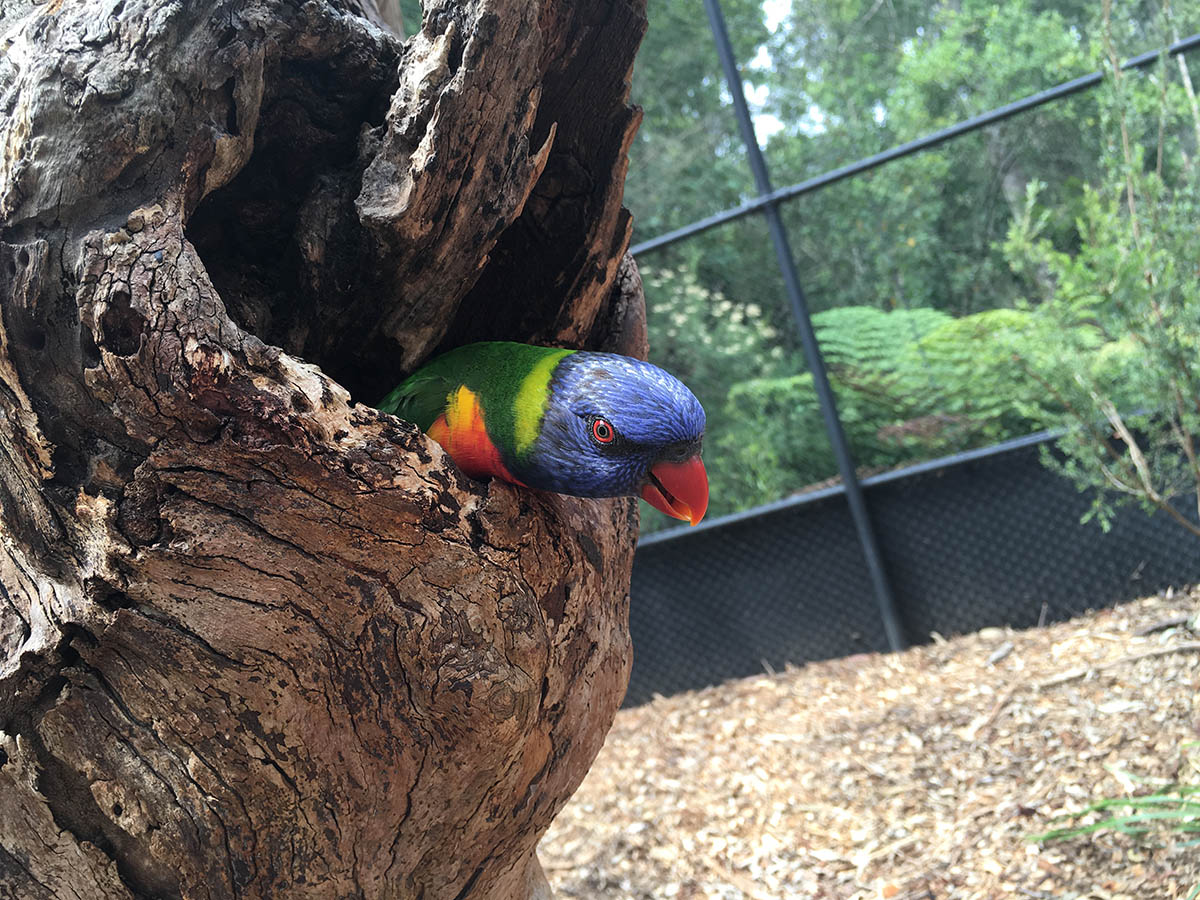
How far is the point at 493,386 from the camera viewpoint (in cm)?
155

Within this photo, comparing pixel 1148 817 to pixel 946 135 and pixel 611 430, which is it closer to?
pixel 611 430

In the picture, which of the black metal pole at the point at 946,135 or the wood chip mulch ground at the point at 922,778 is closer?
the wood chip mulch ground at the point at 922,778

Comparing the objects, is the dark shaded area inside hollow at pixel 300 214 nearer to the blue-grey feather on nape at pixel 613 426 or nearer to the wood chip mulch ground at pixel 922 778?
the blue-grey feather on nape at pixel 613 426

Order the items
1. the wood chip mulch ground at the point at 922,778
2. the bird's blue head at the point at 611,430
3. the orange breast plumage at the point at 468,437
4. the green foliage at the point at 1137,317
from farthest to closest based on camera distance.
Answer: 1. the green foliage at the point at 1137,317
2. the wood chip mulch ground at the point at 922,778
3. the orange breast plumage at the point at 468,437
4. the bird's blue head at the point at 611,430

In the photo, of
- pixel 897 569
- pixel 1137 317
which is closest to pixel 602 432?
pixel 1137 317

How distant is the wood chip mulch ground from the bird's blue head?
6.32 feet

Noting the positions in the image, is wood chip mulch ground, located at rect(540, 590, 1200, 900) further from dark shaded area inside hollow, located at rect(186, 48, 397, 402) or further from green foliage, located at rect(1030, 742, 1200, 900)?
dark shaded area inside hollow, located at rect(186, 48, 397, 402)

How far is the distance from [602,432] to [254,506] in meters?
0.54

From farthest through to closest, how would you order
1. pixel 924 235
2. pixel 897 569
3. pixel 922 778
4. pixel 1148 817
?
pixel 924 235
pixel 897 569
pixel 922 778
pixel 1148 817

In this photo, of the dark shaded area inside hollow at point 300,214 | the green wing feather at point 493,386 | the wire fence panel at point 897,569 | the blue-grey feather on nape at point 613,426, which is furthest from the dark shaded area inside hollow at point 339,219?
the wire fence panel at point 897,569

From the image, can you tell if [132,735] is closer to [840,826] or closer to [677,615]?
[840,826]

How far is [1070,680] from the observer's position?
11.1 feet

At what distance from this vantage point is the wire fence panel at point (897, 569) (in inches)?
155

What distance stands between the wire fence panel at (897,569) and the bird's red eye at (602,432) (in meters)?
3.13
